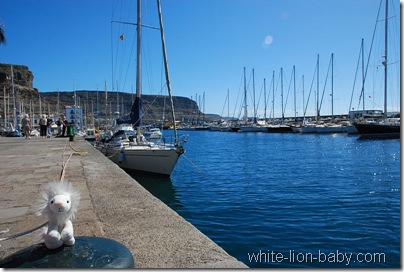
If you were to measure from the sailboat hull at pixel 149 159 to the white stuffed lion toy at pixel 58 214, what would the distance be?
506 inches

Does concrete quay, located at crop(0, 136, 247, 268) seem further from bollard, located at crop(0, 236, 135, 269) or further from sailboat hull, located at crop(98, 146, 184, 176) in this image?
sailboat hull, located at crop(98, 146, 184, 176)

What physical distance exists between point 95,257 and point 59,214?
Answer: 53 cm

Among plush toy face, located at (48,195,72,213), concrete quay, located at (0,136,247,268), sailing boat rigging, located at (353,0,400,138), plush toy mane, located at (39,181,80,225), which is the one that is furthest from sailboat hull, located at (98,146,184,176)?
sailing boat rigging, located at (353,0,400,138)

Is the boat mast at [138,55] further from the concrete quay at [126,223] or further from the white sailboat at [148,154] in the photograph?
the concrete quay at [126,223]

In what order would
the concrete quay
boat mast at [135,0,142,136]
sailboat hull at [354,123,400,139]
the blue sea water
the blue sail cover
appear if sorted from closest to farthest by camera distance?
the concrete quay < the blue sea water < the blue sail cover < boat mast at [135,0,142,136] < sailboat hull at [354,123,400,139]

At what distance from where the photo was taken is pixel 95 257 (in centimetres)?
279

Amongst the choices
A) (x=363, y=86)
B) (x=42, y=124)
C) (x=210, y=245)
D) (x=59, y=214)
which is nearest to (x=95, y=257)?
(x=59, y=214)

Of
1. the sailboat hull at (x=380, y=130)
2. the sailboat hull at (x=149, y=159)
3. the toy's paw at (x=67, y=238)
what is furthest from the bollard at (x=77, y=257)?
the sailboat hull at (x=380, y=130)

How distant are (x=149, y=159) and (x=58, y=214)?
13.7 metres

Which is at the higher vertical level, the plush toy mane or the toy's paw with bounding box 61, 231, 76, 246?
the plush toy mane

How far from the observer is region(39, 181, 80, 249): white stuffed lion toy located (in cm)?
292

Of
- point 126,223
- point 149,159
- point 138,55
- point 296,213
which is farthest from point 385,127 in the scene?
point 126,223

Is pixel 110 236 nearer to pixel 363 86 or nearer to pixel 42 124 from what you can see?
pixel 42 124

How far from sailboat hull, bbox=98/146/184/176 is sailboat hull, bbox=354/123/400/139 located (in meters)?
44.2
